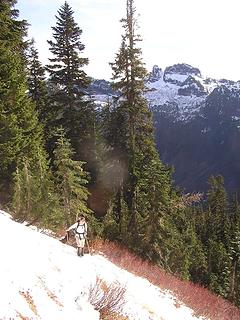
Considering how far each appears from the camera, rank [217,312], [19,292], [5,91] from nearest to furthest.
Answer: [19,292] → [217,312] → [5,91]

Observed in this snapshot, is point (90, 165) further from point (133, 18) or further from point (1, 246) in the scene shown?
point (1, 246)

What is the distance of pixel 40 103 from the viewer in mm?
35000

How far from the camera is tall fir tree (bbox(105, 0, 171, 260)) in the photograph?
29844 millimetres

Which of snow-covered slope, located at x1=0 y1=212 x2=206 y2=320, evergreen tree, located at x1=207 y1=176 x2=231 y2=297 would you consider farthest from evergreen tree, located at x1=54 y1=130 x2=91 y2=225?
evergreen tree, located at x1=207 y1=176 x2=231 y2=297

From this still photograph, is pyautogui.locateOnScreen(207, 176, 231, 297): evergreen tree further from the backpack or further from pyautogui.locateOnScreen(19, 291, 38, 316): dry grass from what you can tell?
pyautogui.locateOnScreen(19, 291, 38, 316): dry grass

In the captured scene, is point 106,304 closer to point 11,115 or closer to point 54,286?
point 54,286

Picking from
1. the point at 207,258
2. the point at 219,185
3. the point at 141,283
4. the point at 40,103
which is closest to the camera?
the point at 141,283

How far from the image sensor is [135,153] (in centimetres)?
3053

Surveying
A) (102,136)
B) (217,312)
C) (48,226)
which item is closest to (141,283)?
(217,312)

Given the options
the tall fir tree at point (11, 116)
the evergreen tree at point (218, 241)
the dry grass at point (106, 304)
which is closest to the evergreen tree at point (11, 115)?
the tall fir tree at point (11, 116)

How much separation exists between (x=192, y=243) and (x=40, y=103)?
998 inches

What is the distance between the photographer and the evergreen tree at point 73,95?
31594 mm

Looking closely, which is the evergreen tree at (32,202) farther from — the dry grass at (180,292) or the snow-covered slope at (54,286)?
the dry grass at (180,292)

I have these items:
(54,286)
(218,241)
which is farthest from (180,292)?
(218,241)
